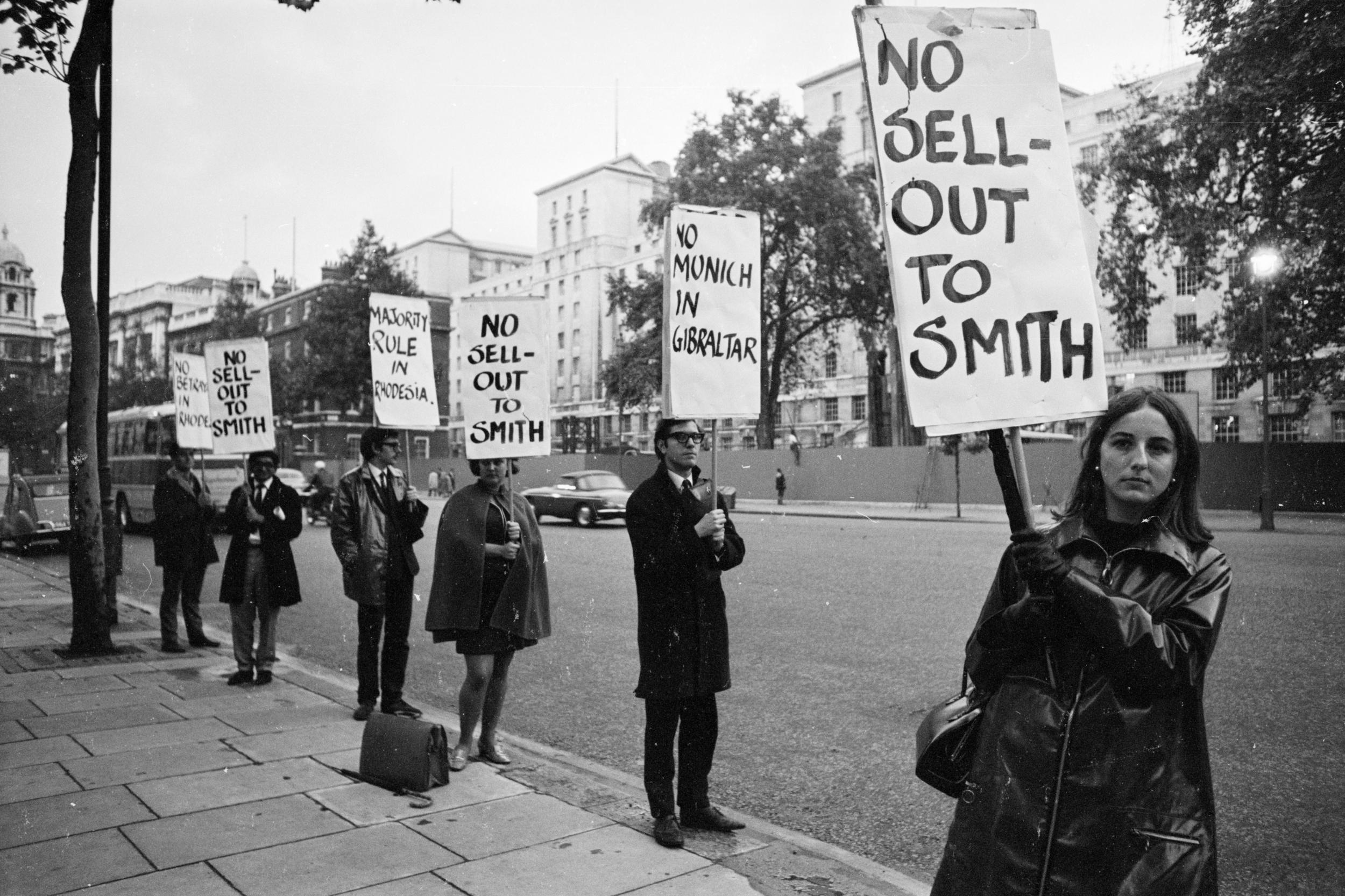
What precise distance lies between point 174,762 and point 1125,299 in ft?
80.0


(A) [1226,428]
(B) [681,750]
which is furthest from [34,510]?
(A) [1226,428]

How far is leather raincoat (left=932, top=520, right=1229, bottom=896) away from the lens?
212cm

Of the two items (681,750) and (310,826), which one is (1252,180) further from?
(310,826)

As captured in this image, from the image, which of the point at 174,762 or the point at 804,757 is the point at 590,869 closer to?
the point at 804,757

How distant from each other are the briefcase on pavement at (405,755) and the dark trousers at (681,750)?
3.84 ft

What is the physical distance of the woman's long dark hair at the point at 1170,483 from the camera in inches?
93.3

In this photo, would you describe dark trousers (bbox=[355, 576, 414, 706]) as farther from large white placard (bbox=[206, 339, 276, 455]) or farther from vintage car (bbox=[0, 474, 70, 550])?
vintage car (bbox=[0, 474, 70, 550])

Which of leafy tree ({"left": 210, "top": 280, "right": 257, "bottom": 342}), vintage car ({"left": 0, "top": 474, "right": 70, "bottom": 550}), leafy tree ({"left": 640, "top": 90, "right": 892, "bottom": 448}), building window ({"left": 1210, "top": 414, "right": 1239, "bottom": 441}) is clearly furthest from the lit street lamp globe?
leafy tree ({"left": 210, "top": 280, "right": 257, "bottom": 342})

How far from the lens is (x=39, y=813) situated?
483 cm

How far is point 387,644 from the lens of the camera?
6887 mm

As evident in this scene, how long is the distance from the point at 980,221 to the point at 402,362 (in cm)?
643

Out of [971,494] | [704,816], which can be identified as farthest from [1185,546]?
[971,494]

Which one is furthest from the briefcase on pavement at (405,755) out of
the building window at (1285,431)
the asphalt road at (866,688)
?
the building window at (1285,431)

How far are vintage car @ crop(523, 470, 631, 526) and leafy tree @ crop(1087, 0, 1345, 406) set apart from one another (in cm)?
1268
